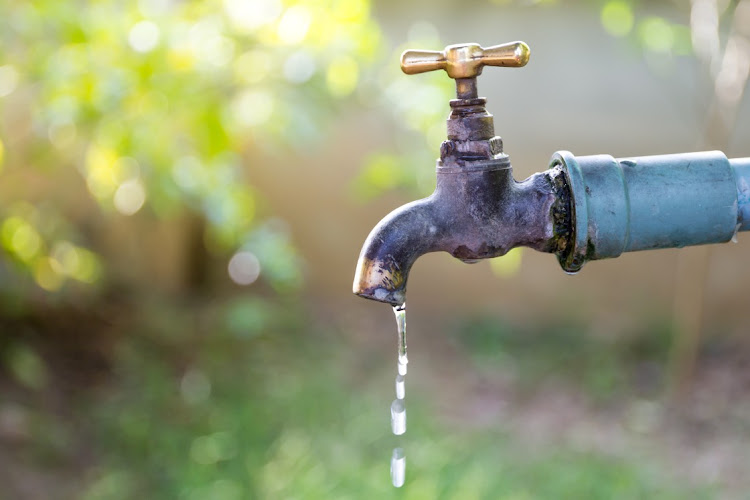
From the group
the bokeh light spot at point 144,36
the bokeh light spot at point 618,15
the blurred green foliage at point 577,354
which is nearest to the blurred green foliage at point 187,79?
the bokeh light spot at point 144,36

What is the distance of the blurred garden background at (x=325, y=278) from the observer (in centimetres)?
230

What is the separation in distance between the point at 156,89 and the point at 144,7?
28 centimetres

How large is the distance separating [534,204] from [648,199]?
0.48 ft

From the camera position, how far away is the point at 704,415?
3363 millimetres

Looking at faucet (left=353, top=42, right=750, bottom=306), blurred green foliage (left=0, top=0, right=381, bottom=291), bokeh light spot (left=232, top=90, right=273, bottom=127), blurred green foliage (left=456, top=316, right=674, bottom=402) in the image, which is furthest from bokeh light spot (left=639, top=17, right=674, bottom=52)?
faucet (left=353, top=42, right=750, bottom=306)

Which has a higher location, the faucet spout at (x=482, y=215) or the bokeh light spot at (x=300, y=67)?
the bokeh light spot at (x=300, y=67)

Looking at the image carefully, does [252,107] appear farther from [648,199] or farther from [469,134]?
[648,199]

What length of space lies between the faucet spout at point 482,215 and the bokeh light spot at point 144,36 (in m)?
1.32

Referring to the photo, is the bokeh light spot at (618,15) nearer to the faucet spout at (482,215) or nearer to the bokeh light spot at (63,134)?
the bokeh light spot at (63,134)

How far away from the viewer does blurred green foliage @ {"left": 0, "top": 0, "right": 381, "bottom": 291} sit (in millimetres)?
2184

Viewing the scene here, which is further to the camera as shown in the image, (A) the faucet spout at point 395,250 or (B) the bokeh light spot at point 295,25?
(B) the bokeh light spot at point 295,25

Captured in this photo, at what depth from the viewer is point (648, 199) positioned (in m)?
1.04

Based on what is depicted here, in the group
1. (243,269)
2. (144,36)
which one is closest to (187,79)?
(144,36)

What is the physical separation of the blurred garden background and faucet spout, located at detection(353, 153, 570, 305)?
1097 mm
